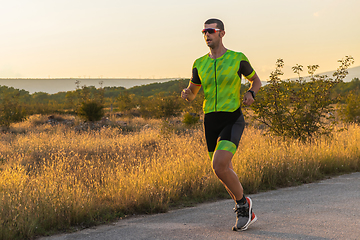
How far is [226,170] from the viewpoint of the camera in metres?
3.76

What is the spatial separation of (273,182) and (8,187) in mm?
4844

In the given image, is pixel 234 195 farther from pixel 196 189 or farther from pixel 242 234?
pixel 196 189

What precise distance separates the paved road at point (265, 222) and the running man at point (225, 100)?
0.38 m

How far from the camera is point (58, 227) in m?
4.23

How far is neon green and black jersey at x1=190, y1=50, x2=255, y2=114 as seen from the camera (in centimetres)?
387

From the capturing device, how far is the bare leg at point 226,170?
3.69 metres

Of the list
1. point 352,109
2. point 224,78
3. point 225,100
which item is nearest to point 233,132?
point 225,100

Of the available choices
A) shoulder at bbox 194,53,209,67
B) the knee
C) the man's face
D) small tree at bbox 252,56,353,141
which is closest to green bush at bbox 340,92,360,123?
small tree at bbox 252,56,353,141

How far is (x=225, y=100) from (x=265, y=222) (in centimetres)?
174

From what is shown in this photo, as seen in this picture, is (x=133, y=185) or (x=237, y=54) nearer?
(x=237, y=54)

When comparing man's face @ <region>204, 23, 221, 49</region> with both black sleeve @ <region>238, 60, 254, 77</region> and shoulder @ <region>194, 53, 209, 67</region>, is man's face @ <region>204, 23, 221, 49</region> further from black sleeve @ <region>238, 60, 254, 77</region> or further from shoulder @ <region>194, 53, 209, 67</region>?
black sleeve @ <region>238, 60, 254, 77</region>

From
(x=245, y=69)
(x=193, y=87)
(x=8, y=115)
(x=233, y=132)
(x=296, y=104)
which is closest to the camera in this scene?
(x=233, y=132)

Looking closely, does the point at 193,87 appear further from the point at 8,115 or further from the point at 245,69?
the point at 8,115

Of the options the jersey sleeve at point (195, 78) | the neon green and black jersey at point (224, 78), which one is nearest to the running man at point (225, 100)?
the neon green and black jersey at point (224, 78)
